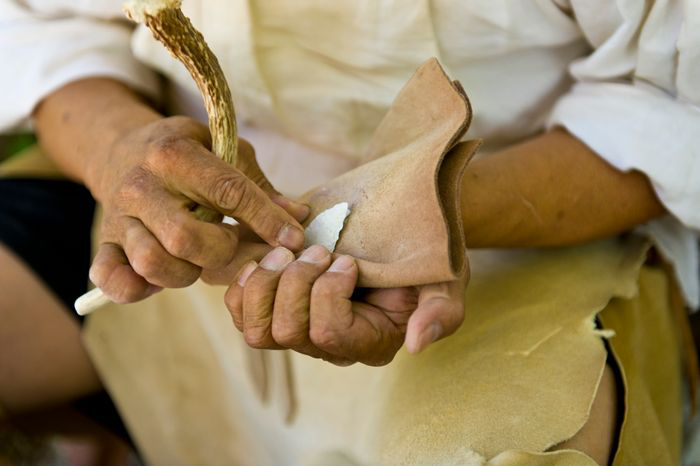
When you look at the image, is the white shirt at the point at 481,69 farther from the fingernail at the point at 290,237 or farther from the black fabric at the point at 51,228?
the fingernail at the point at 290,237

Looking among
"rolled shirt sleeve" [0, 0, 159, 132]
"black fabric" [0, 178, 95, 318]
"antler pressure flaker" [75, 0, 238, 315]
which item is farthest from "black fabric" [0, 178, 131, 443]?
"antler pressure flaker" [75, 0, 238, 315]

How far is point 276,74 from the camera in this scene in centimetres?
87

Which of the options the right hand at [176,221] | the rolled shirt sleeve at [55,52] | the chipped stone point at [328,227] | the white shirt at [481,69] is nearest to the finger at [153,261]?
the right hand at [176,221]

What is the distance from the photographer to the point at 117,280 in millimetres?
608

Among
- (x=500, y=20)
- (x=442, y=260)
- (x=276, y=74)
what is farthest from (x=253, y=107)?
(x=442, y=260)

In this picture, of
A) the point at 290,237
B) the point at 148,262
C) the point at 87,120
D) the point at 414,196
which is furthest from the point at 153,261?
the point at 87,120

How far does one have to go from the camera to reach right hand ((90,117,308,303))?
0.58 metres

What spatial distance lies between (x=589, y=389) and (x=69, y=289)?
711 mm

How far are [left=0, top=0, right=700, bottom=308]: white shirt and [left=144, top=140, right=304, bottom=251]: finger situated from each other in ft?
0.91

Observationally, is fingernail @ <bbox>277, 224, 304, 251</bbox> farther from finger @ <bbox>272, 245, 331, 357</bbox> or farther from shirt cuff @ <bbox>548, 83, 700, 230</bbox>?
shirt cuff @ <bbox>548, 83, 700, 230</bbox>

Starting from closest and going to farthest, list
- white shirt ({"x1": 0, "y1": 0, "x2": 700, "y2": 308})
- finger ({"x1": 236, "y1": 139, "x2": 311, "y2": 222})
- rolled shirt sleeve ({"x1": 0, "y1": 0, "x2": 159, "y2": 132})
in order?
1. finger ({"x1": 236, "y1": 139, "x2": 311, "y2": 222})
2. white shirt ({"x1": 0, "y1": 0, "x2": 700, "y2": 308})
3. rolled shirt sleeve ({"x1": 0, "y1": 0, "x2": 159, "y2": 132})

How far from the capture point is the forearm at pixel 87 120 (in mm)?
810

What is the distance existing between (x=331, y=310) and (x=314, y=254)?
55 mm

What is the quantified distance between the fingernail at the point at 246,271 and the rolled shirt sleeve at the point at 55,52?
51 cm
